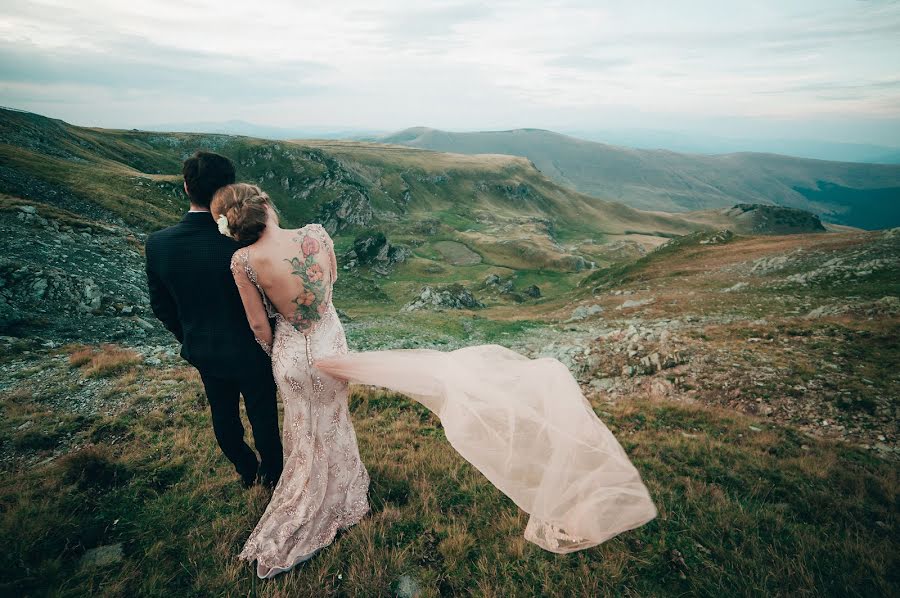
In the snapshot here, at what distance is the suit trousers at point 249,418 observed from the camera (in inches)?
164

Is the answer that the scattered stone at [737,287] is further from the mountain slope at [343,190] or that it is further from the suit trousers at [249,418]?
the mountain slope at [343,190]

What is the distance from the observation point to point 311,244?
3941 mm

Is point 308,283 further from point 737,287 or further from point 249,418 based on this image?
point 737,287

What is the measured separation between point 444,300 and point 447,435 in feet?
105

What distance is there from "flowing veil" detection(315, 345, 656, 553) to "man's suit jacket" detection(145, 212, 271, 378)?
2.78 ft

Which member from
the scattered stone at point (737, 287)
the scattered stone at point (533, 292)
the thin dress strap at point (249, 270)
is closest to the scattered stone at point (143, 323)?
the thin dress strap at point (249, 270)

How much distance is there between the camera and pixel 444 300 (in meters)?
35.9

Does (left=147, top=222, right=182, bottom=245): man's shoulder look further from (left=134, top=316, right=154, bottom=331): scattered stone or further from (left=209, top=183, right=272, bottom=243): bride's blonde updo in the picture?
(left=134, top=316, right=154, bottom=331): scattered stone

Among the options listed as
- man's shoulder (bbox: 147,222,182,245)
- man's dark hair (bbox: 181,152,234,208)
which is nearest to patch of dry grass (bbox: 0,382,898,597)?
man's shoulder (bbox: 147,222,182,245)

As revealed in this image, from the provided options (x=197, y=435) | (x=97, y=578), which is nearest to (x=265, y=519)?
(x=97, y=578)

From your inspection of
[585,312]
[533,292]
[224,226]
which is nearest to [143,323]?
[224,226]

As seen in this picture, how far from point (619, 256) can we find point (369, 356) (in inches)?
3506

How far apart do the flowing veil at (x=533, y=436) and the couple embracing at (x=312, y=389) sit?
1cm

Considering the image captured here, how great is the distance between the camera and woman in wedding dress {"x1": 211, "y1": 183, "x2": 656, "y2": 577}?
3590 millimetres
